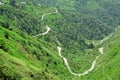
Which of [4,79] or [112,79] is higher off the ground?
[4,79]

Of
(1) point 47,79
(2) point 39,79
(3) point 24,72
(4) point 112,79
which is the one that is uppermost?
(3) point 24,72

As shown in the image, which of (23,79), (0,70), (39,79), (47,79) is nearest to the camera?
(0,70)

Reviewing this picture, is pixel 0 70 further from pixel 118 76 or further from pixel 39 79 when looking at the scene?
pixel 118 76

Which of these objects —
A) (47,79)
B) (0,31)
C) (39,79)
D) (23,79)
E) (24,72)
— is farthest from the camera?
(0,31)

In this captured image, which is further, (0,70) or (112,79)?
(112,79)

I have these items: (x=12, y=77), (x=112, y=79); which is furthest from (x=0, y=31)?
(x=12, y=77)

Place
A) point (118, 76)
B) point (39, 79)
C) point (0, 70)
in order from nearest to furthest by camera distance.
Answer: point (0, 70), point (39, 79), point (118, 76)

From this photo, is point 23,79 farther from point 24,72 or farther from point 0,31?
point 0,31

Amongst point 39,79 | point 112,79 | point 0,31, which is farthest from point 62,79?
point 39,79

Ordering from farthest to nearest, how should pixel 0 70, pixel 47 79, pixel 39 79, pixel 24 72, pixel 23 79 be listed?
pixel 47 79
pixel 39 79
pixel 24 72
pixel 23 79
pixel 0 70
